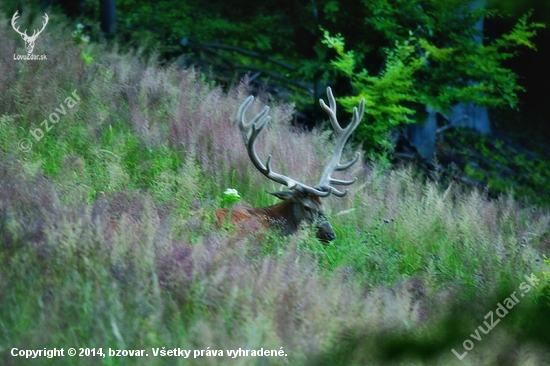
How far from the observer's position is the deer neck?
19.6ft

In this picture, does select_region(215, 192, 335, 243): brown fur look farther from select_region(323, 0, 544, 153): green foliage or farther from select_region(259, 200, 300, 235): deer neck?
select_region(323, 0, 544, 153): green foliage

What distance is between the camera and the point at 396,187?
837cm

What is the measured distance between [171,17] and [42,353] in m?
9.77

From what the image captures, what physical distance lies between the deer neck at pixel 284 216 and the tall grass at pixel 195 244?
1.08ft

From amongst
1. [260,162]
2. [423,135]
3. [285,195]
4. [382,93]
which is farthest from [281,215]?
[423,135]

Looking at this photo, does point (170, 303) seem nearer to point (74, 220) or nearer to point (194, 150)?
point (74, 220)

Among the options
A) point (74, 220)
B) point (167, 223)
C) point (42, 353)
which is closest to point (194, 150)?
point (167, 223)

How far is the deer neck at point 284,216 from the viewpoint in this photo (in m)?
5.98

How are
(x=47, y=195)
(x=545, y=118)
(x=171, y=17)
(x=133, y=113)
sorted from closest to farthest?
(x=47, y=195) → (x=133, y=113) → (x=171, y=17) → (x=545, y=118)

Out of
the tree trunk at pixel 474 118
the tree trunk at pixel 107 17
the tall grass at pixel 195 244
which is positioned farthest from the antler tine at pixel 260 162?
the tree trunk at pixel 474 118

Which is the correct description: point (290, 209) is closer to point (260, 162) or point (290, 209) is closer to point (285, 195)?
point (285, 195)

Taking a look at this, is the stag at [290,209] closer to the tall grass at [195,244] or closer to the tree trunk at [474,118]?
the tall grass at [195,244]

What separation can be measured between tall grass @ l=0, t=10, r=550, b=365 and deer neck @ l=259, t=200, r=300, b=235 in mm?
329

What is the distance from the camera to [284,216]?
609 cm
